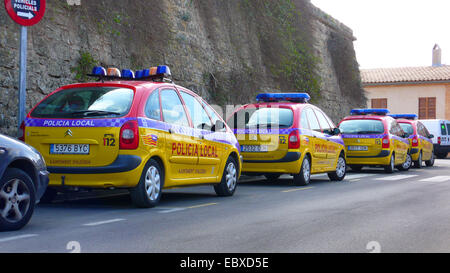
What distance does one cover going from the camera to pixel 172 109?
9258mm

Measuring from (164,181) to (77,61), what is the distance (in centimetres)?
606

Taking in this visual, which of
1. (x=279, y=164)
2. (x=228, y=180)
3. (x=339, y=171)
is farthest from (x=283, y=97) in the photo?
(x=228, y=180)

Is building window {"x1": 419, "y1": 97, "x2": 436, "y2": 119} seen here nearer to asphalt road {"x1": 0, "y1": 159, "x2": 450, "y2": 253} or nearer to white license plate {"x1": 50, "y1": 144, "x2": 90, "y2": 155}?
asphalt road {"x1": 0, "y1": 159, "x2": 450, "y2": 253}

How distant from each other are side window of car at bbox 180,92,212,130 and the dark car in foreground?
319 cm

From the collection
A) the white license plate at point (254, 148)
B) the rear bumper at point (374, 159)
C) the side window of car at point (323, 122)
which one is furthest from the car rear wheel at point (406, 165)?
the white license plate at point (254, 148)

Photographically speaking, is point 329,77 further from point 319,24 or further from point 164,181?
point 164,181

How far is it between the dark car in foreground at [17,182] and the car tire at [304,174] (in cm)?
687

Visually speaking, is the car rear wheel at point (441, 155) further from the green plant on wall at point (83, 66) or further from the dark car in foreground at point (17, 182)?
the dark car in foreground at point (17, 182)

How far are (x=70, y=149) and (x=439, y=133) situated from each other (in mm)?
26981

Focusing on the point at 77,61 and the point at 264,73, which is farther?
the point at 264,73

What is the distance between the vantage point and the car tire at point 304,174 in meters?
13.0

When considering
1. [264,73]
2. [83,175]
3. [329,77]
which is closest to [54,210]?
[83,175]

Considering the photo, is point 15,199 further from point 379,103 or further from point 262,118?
point 379,103
